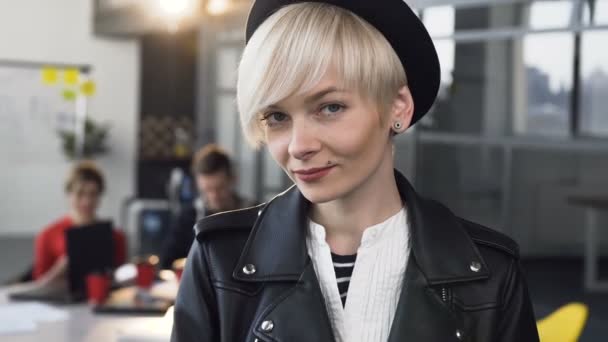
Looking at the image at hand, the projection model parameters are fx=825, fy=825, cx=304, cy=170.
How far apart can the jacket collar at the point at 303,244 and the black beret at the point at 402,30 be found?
18 cm

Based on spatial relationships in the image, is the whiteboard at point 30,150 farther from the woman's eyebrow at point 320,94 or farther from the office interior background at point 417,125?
the woman's eyebrow at point 320,94

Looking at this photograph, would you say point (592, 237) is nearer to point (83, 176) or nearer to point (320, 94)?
point (83, 176)

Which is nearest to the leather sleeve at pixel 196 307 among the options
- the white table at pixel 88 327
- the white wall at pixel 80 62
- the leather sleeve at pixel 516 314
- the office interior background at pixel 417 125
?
the leather sleeve at pixel 516 314

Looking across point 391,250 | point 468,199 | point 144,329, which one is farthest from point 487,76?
point 391,250

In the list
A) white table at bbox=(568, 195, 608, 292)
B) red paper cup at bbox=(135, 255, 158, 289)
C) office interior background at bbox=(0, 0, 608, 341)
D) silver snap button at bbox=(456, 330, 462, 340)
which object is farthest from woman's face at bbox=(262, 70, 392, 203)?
white table at bbox=(568, 195, 608, 292)

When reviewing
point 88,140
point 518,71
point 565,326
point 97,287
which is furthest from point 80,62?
point 565,326

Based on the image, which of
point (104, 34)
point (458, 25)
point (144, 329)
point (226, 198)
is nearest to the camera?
point (144, 329)

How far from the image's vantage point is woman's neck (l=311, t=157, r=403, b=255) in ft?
3.68

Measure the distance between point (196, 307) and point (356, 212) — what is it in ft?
0.82

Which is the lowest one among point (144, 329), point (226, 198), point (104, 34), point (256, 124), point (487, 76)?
point (144, 329)

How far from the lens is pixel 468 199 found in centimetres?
518

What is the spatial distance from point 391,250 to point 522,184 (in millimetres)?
4383

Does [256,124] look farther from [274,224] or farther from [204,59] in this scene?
[204,59]

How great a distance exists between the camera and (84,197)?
391cm
